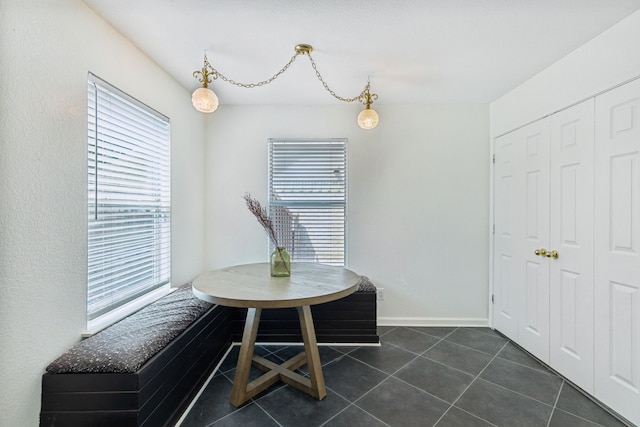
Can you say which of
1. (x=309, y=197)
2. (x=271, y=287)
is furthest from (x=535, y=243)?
(x=271, y=287)

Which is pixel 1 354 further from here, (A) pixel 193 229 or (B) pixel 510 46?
(B) pixel 510 46

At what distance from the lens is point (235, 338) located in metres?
2.58

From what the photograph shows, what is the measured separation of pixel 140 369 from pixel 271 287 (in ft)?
2.47

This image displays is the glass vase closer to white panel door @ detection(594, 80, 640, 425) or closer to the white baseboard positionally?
the white baseboard

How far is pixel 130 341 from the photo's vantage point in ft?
4.82

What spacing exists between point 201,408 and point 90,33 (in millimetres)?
2379

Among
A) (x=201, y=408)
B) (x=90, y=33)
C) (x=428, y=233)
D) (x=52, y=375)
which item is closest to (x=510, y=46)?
(x=428, y=233)

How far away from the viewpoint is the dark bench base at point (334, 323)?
2553 millimetres

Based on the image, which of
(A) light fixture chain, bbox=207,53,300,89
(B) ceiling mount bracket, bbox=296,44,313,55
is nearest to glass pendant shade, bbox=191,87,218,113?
(A) light fixture chain, bbox=207,53,300,89

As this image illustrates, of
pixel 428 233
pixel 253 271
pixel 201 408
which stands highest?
pixel 428 233

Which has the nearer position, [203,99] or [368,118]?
[203,99]

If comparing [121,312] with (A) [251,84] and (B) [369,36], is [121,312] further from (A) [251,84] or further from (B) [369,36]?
(B) [369,36]

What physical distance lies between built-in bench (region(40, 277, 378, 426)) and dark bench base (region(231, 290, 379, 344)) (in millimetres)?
488

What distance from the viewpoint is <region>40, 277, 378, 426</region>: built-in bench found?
130 cm
